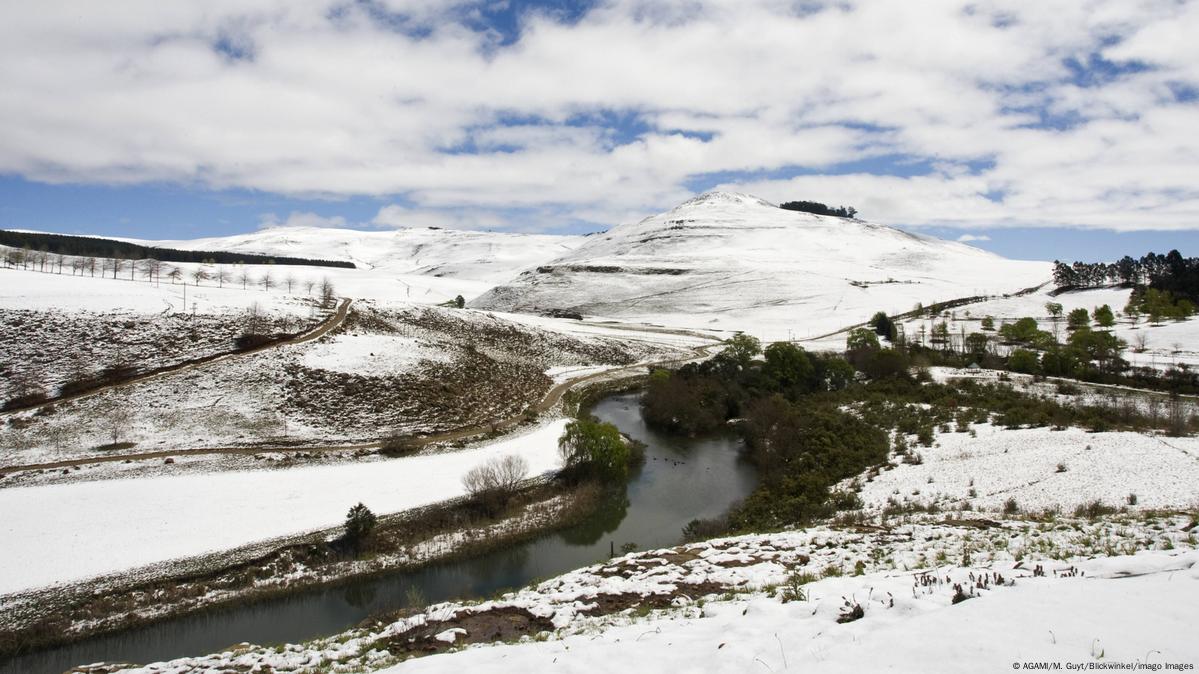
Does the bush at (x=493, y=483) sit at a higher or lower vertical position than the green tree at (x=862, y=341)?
lower

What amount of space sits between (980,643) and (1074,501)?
765 inches

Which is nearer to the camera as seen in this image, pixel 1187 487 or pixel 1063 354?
pixel 1187 487

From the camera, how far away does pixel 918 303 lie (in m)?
125

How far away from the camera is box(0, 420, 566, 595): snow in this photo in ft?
83.5

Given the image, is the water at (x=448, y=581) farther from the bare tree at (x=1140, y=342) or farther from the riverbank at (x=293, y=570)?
the bare tree at (x=1140, y=342)

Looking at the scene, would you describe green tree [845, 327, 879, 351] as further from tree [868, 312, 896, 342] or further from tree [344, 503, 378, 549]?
tree [344, 503, 378, 549]

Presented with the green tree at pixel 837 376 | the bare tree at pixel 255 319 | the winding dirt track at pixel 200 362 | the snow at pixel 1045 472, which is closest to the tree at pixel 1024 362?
the green tree at pixel 837 376

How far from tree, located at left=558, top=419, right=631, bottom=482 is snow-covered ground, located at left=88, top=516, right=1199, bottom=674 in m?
16.9

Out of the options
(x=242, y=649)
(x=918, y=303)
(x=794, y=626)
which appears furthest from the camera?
(x=918, y=303)

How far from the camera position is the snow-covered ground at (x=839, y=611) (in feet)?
24.0

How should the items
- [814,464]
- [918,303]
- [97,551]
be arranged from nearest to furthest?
[97,551], [814,464], [918,303]

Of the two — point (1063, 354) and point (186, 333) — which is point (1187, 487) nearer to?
point (1063, 354)

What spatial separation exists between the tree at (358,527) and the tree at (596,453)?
13094mm

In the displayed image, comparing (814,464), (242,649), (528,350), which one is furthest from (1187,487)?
(528,350)
